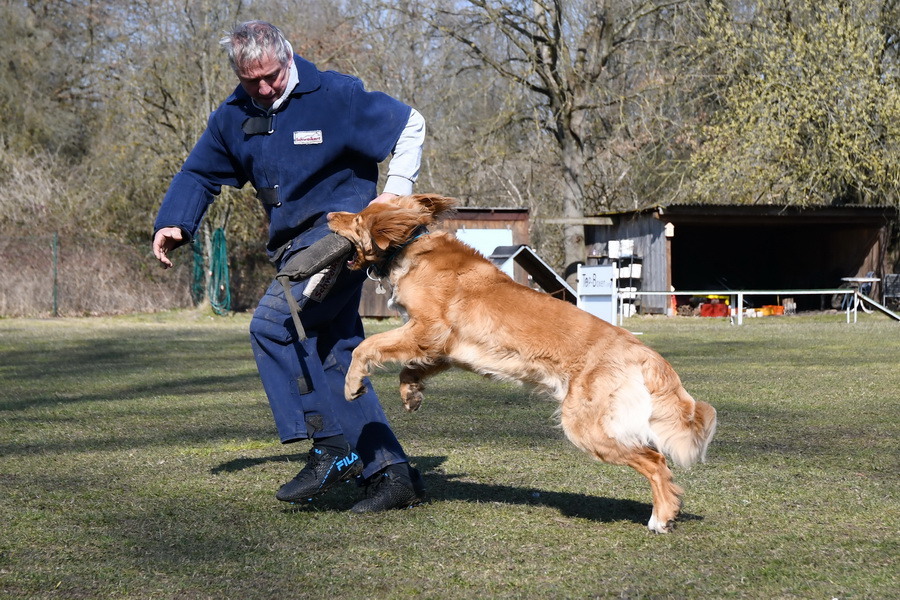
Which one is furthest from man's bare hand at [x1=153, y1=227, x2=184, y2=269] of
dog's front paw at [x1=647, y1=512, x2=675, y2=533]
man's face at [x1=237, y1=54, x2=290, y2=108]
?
dog's front paw at [x1=647, y1=512, x2=675, y2=533]

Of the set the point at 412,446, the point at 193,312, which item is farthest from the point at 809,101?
the point at 412,446

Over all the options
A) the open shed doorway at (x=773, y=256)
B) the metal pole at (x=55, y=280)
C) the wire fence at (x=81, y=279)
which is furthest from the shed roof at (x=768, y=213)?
the metal pole at (x=55, y=280)

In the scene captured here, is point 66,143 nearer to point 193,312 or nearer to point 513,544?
point 193,312

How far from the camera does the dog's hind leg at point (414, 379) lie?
15.3 feet

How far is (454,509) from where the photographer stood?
4.69 m

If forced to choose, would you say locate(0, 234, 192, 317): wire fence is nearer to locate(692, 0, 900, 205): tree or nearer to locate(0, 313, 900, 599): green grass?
→ locate(692, 0, 900, 205): tree

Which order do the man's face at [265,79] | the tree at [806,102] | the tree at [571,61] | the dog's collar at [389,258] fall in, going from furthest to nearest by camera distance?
the tree at [571,61], the tree at [806,102], the dog's collar at [389,258], the man's face at [265,79]

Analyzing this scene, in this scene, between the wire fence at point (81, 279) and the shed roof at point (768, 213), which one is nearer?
the wire fence at point (81, 279)

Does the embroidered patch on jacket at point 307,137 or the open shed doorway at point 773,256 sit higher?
the embroidered patch on jacket at point 307,137

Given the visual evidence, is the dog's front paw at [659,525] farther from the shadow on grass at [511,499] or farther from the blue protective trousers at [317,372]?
the blue protective trousers at [317,372]

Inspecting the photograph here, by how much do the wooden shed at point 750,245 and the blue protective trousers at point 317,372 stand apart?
22.2 m

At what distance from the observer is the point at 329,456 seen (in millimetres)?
4797

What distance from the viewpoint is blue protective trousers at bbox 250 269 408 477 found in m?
4.64

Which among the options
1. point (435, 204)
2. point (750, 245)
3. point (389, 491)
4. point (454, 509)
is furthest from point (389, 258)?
point (750, 245)
